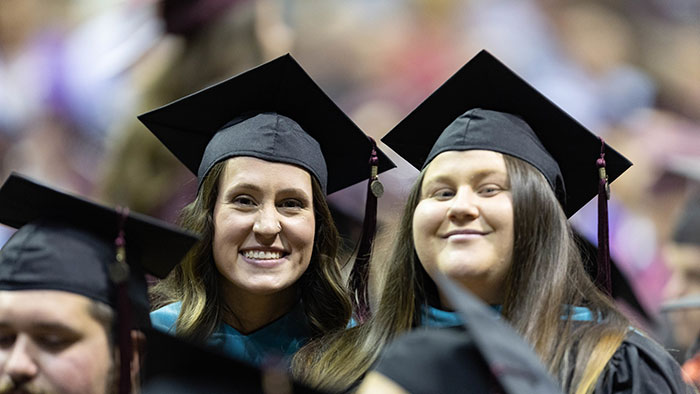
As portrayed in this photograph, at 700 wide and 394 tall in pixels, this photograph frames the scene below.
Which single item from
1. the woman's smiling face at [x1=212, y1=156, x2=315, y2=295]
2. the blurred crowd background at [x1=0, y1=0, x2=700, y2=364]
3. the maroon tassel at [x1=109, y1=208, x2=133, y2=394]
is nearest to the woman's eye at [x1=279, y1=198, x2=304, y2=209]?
the woman's smiling face at [x1=212, y1=156, x2=315, y2=295]

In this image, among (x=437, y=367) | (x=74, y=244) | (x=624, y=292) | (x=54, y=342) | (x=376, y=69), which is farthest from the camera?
(x=376, y=69)

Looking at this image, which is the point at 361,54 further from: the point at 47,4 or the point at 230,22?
the point at 47,4

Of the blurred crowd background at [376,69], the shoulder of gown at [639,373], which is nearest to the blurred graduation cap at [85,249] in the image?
the shoulder of gown at [639,373]

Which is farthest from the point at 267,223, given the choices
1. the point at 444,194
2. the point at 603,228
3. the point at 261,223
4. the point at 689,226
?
the point at 689,226

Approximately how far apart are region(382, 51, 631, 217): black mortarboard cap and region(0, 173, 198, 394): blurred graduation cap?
2.82ft

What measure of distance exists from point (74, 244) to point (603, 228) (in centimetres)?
151

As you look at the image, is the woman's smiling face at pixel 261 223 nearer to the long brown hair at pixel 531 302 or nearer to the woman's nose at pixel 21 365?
the long brown hair at pixel 531 302

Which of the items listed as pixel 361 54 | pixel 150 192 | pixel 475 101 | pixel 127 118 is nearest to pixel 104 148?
pixel 127 118

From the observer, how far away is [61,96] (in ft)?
27.3

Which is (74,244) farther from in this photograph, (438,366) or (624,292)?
(624,292)

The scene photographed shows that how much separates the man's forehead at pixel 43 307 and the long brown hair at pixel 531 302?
2.60 ft

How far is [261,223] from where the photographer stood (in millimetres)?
3123

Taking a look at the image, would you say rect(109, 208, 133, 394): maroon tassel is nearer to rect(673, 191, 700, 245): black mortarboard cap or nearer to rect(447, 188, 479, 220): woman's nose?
rect(447, 188, 479, 220): woman's nose

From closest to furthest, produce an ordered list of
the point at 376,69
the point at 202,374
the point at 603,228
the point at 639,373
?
the point at 202,374
the point at 639,373
the point at 603,228
the point at 376,69
